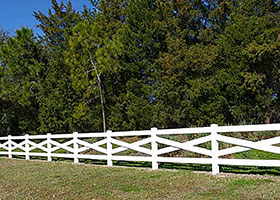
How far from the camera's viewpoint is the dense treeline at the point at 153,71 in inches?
859

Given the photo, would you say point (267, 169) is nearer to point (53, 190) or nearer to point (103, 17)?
point (53, 190)

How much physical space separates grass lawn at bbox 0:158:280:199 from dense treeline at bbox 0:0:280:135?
12834mm

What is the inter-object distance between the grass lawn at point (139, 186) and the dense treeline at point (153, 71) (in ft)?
42.1

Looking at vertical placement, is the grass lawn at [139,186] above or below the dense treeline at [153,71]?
below

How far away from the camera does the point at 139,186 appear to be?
7621 mm

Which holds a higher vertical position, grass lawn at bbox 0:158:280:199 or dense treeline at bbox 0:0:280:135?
dense treeline at bbox 0:0:280:135

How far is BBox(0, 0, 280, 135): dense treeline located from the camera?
859 inches

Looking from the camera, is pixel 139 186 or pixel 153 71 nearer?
pixel 139 186

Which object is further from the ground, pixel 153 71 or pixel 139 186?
pixel 153 71

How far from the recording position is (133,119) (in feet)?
81.0

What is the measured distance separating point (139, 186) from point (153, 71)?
19203 mm

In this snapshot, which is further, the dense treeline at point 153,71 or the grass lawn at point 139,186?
the dense treeline at point 153,71

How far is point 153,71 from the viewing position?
2639cm

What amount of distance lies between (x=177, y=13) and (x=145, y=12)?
2324mm
